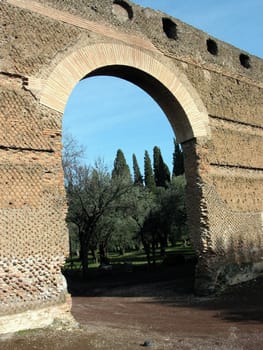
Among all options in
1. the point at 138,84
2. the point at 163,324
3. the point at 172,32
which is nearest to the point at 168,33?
the point at 172,32

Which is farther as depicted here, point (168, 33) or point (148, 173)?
point (148, 173)

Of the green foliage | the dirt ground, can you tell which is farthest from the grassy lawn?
the dirt ground

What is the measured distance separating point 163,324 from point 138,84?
630 cm

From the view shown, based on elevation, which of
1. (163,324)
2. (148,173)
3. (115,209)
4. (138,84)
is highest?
(148,173)

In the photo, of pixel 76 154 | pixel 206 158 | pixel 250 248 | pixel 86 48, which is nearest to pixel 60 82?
pixel 86 48

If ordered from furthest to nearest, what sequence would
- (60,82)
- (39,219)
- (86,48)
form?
(86,48), (60,82), (39,219)

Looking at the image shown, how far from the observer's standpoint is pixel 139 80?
10.3m

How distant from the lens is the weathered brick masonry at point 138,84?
23.2ft

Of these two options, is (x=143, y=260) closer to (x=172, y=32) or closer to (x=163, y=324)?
(x=172, y=32)

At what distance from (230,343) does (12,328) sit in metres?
3.62

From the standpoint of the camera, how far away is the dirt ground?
232 inches

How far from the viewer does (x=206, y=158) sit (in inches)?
420

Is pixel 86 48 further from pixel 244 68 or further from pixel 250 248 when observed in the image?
pixel 250 248

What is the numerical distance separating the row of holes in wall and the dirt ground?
722 cm
